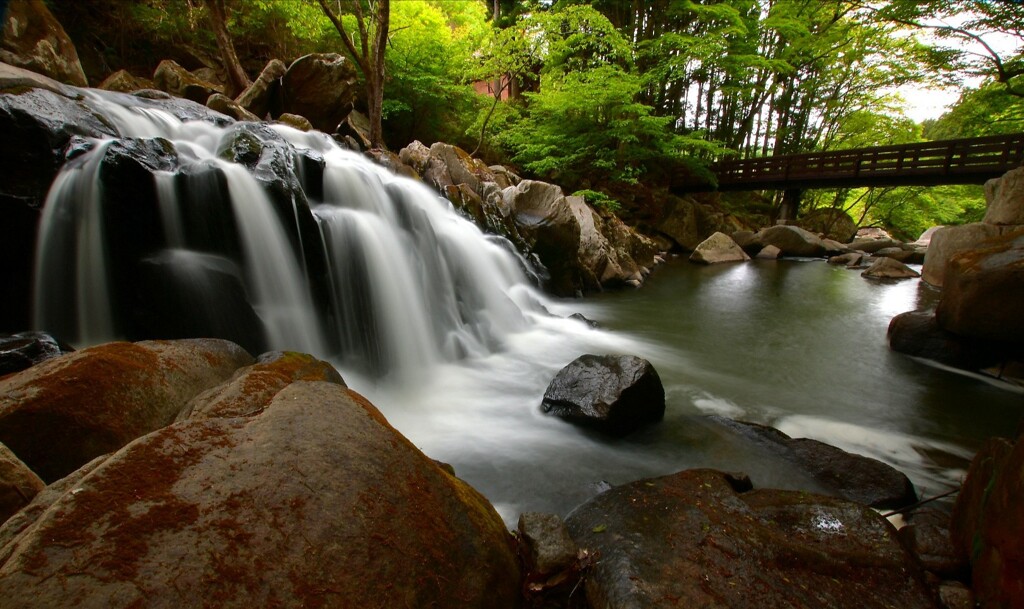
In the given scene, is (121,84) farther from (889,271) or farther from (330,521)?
(889,271)

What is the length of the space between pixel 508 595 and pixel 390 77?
51.2 ft

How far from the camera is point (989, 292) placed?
4547 mm

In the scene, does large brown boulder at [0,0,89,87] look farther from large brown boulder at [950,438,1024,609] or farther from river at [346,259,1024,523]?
large brown boulder at [950,438,1024,609]

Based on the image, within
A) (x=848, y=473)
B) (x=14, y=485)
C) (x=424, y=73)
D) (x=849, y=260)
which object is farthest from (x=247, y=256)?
(x=849, y=260)

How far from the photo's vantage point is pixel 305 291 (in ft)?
14.6

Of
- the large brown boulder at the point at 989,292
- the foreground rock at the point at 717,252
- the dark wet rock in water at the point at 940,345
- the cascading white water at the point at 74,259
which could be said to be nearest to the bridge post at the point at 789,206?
the foreground rock at the point at 717,252

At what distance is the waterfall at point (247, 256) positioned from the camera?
3.31 meters

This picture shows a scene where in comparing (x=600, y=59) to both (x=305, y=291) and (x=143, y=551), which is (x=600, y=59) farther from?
(x=143, y=551)

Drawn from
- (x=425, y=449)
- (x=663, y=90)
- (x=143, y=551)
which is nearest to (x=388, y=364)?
(x=425, y=449)

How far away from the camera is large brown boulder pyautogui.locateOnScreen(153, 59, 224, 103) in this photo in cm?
848

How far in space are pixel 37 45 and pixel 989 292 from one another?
13105 millimetres

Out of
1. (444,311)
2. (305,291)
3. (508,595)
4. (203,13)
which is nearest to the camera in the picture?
(508,595)

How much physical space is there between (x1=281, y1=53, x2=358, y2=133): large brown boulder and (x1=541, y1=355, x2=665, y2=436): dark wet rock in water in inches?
386

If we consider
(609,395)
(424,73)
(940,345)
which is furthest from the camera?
(424,73)
